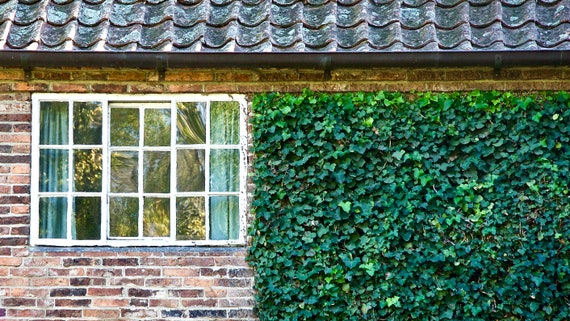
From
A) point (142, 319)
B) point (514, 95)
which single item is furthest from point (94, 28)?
point (514, 95)

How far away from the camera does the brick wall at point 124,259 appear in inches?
254

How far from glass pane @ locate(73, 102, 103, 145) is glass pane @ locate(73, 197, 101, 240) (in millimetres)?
516

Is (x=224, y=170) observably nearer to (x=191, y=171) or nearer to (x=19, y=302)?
(x=191, y=171)

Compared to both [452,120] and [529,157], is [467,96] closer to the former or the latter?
[452,120]

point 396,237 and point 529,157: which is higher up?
point 529,157

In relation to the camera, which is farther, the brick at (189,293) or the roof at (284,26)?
the brick at (189,293)

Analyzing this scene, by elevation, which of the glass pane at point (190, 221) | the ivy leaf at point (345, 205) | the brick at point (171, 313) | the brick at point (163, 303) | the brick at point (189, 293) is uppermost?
the ivy leaf at point (345, 205)

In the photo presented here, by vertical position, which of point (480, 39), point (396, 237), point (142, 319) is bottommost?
point (142, 319)

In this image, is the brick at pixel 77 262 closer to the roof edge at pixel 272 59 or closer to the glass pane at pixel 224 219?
the glass pane at pixel 224 219

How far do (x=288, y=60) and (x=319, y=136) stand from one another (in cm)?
71

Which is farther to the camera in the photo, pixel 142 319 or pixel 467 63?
pixel 142 319

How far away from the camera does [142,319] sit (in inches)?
254

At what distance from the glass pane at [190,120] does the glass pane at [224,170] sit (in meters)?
0.19

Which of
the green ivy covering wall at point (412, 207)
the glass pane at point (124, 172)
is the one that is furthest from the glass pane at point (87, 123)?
the green ivy covering wall at point (412, 207)
